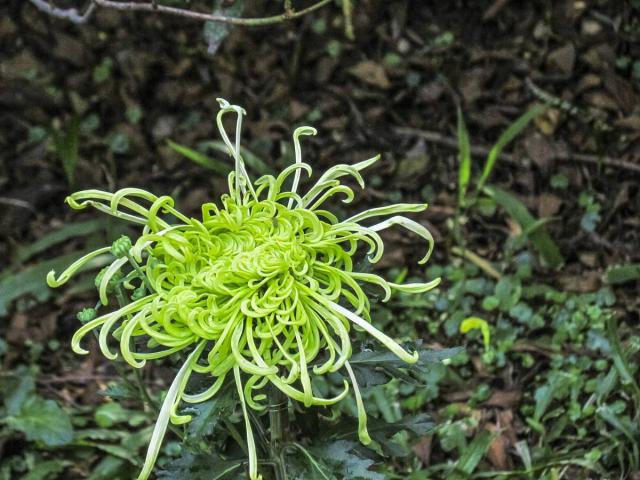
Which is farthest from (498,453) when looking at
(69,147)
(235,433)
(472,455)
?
(69,147)

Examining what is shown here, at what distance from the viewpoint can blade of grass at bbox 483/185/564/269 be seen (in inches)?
99.7

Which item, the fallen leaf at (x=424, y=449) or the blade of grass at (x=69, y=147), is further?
the blade of grass at (x=69, y=147)

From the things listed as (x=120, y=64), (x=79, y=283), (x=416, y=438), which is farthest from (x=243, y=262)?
(x=120, y=64)

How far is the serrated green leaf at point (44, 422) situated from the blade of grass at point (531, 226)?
52.5 inches

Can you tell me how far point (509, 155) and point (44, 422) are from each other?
1.58m

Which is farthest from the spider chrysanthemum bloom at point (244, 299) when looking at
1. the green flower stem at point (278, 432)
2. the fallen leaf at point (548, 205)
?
the fallen leaf at point (548, 205)

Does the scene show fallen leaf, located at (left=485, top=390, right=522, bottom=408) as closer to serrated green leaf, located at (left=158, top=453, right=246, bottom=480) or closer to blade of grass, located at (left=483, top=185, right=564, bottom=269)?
blade of grass, located at (left=483, top=185, right=564, bottom=269)

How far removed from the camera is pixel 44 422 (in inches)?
88.2

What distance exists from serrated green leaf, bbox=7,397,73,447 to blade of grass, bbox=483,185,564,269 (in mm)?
1333

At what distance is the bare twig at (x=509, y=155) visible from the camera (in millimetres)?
2693

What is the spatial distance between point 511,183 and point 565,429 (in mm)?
913

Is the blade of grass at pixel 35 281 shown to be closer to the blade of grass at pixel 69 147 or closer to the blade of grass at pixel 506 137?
the blade of grass at pixel 69 147

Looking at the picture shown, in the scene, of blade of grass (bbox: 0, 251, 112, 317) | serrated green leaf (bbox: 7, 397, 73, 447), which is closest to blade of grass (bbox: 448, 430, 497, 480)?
serrated green leaf (bbox: 7, 397, 73, 447)

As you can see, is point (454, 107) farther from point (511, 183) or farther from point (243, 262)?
point (243, 262)
